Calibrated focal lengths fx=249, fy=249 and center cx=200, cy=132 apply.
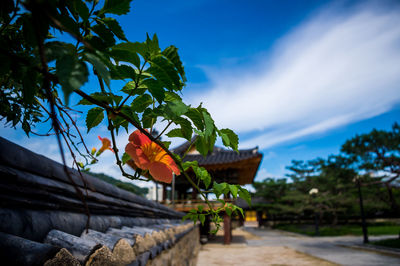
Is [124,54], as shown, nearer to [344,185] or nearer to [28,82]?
[28,82]

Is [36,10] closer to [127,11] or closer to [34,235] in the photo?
[127,11]

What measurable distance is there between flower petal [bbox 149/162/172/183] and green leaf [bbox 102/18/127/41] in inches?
11.8

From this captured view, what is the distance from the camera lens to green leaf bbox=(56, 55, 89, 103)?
0.95ft

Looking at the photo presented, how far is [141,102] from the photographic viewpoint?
57 cm

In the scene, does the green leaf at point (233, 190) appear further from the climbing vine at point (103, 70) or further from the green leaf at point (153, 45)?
the green leaf at point (153, 45)

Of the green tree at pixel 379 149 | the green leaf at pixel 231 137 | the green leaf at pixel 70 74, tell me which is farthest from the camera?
the green tree at pixel 379 149

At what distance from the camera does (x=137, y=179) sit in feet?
2.19

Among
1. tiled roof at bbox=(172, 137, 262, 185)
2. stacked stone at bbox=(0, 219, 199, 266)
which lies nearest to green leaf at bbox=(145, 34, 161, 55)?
stacked stone at bbox=(0, 219, 199, 266)

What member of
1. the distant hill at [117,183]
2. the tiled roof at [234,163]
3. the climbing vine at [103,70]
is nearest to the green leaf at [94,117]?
the climbing vine at [103,70]

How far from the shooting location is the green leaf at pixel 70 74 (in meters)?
0.29

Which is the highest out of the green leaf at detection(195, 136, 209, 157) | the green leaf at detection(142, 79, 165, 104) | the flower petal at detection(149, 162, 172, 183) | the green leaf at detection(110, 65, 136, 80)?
the green leaf at detection(110, 65, 136, 80)

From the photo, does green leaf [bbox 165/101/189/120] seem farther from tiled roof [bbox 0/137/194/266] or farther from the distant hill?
the distant hill

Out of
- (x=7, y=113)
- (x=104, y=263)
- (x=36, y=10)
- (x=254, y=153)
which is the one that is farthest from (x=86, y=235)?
(x=254, y=153)

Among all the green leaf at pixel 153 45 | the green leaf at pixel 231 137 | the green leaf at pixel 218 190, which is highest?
the green leaf at pixel 153 45
